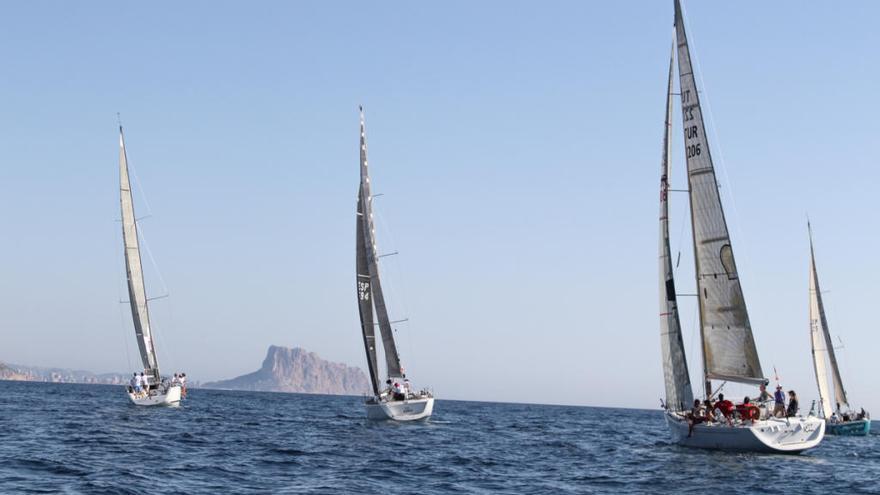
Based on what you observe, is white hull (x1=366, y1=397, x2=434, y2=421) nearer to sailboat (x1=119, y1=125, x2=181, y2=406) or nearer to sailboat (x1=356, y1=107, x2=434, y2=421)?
sailboat (x1=356, y1=107, x2=434, y2=421)

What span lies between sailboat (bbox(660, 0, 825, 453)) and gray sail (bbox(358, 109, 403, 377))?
68.1 ft

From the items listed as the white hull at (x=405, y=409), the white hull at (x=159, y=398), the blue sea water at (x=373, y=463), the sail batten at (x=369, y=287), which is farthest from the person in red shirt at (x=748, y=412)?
the white hull at (x=159, y=398)

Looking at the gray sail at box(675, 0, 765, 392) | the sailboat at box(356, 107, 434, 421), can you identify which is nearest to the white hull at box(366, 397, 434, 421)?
the sailboat at box(356, 107, 434, 421)

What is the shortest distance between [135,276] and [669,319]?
40749 millimetres

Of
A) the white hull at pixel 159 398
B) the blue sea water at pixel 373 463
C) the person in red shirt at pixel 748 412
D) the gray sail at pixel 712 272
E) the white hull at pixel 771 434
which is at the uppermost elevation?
the gray sail at pixel 712 272

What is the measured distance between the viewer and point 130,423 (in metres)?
47.6

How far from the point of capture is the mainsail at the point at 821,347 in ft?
205

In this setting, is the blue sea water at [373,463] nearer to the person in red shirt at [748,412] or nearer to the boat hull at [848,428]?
the person in red shirt at [748,412]

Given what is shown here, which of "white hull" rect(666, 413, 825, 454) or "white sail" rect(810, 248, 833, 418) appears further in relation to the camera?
"white sail" rect(810, 248, 833, 418)

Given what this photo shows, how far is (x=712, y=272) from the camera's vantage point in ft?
121

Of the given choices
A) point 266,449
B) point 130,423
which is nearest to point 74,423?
point 130,423

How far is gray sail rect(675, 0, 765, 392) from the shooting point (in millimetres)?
36188

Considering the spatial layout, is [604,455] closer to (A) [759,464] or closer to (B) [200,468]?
(A) [759,464]

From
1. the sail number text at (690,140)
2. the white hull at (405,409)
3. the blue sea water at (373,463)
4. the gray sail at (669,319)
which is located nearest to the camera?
the blue sea water at (373,463)
